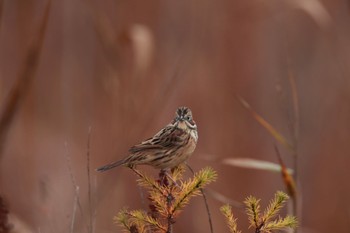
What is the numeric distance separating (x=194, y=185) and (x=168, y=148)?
3.41 feet

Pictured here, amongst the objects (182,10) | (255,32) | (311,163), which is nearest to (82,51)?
(182,10)

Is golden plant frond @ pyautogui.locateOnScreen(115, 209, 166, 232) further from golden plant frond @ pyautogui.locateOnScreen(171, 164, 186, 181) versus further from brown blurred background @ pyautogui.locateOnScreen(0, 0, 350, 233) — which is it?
brown blurred background @ pyautogui.locateOnScreen(0, 0, 350, 233)

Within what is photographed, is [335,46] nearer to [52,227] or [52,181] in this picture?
[52,181]

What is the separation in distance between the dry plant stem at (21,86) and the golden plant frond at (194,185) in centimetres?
79

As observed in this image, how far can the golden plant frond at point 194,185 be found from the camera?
2.51 meters

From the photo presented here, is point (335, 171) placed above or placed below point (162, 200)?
above

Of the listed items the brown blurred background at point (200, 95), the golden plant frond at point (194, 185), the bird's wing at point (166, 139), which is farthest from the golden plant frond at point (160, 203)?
the brown blurred background at point (200, 95)

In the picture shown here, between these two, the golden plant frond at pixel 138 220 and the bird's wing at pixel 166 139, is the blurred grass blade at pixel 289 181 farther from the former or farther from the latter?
the golden plant frond at pixel 138 220

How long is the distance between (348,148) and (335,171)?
0.22 meters

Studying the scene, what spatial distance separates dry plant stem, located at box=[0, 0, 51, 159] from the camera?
303cm

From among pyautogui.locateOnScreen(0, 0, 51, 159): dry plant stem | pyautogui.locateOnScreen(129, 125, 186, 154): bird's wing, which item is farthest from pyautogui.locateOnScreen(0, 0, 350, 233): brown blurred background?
pyautogui.locateOnScreen(0, 0, 51, 159): dry plant stem

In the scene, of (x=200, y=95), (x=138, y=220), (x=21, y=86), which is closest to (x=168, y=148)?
(x=21, y=86)

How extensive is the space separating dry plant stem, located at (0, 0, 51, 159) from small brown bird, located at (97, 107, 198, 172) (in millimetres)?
475

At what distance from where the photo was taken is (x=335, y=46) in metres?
5.78
